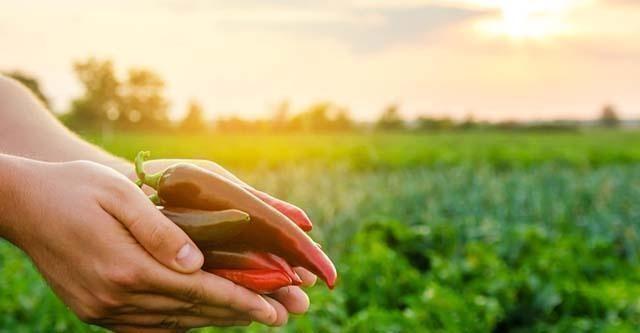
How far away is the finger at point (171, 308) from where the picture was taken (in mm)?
2609

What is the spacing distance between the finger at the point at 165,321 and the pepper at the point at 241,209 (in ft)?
0.79

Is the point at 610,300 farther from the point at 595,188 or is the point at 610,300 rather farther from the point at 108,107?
the point at 108,107

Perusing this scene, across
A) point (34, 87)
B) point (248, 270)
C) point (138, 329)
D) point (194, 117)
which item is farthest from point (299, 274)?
point (194, 117)

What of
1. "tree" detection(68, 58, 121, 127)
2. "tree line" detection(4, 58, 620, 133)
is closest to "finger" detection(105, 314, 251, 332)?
"tree line" detection(4, 58, 620, 133)

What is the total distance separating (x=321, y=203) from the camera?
10.7m

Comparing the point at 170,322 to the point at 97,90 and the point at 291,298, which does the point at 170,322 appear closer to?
the point at 291,298

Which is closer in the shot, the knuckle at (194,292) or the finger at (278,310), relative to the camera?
the knuckle at (194,292)

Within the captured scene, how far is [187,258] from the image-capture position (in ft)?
8.14

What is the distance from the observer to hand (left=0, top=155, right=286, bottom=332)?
248 cm

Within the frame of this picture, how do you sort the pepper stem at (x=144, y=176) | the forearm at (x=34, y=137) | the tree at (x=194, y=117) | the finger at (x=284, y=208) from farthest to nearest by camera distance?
the tree at (x=194, y=117)
the forearm at (x=34, y=137)
the finger at (x=284, y=208)
the pepper stem at (x=144, y=176)

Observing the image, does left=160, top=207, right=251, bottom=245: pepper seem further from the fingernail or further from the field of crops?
the field of crops

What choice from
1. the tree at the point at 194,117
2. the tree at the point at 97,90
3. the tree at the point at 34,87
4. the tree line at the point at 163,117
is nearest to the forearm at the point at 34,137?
the tree at the point at 34,87

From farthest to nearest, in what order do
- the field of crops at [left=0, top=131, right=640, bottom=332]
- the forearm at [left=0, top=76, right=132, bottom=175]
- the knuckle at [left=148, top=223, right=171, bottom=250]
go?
the field of crops at [left=0, top=131, right=640, bottom=332] < the forearm at [left=0, top=76, right=132, bottom=175] < the knuckle at [left=148, top=223, right=171, bottom=250]

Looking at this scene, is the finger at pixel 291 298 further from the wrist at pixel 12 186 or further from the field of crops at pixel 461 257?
the field of crops at pixel 461 257
